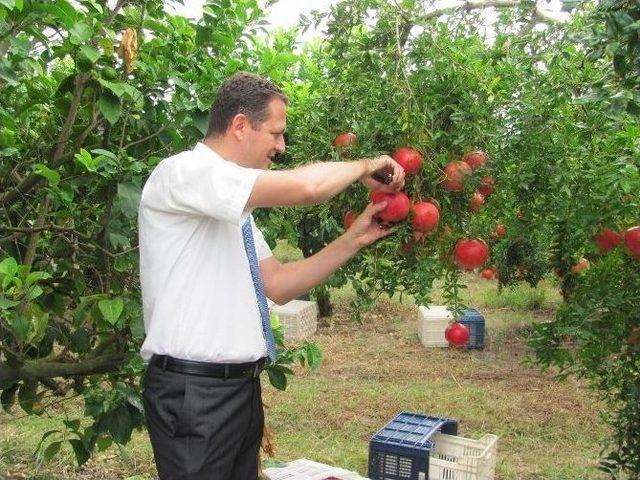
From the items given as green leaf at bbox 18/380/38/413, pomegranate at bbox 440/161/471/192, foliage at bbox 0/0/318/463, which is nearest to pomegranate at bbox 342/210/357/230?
pomegranate at bbox 440/161/471/192

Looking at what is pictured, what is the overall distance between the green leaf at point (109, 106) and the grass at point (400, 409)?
5.98 ft

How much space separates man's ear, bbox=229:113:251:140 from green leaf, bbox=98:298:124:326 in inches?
26.5

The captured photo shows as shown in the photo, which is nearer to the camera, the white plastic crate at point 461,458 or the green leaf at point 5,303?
the green leaf at point 5,303

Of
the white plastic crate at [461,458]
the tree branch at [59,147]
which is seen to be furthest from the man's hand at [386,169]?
the white plastic crate at [461,458]

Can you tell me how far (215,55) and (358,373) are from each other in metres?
4.92

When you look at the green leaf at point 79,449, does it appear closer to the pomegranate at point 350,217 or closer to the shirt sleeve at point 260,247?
the shirt sleeve at point 260,247

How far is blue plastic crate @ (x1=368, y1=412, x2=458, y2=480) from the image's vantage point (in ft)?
13.1

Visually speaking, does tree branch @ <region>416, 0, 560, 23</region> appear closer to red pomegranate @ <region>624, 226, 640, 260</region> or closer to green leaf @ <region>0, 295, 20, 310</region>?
red pomegranate @ <region>624, 226, 640, 260</region>

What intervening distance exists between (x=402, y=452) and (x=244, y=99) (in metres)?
2.55

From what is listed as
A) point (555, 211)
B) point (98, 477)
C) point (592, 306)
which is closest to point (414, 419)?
point (98, 477)

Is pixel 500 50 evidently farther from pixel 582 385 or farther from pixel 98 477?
pixel 582 385

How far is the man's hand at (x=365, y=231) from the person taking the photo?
2.02 m

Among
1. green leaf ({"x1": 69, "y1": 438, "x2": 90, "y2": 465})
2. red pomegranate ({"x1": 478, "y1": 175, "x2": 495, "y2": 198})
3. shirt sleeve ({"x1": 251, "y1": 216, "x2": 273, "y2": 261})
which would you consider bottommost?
green leaf ({"x1": 69, "y1": 438, "x2": 90, "y2": 465})

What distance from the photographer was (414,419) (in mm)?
4582
